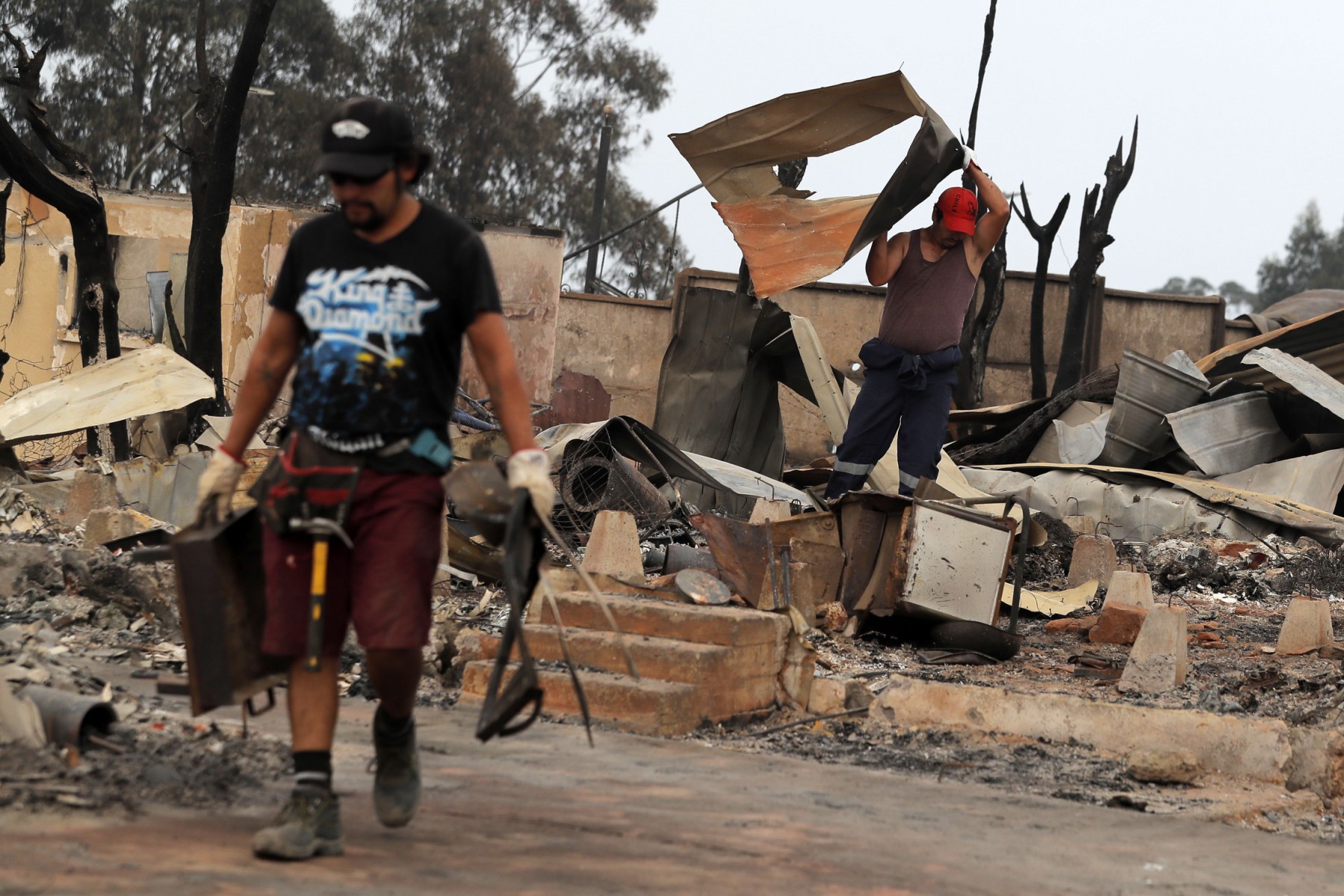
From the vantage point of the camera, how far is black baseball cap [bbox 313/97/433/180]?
299 centimetres

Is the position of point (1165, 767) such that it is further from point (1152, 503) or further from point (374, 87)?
point (374, 87)

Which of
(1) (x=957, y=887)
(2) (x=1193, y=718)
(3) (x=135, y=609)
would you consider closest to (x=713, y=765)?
(1) (x=957, y=887)

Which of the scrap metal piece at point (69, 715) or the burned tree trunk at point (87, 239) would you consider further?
the burned tree trunk at point (87, 239)

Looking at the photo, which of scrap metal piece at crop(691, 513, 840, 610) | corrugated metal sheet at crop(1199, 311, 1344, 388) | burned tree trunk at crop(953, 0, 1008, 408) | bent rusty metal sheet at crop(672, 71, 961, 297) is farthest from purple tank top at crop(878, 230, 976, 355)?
burned tree trunk at crop(953, 0, 1008, 408)

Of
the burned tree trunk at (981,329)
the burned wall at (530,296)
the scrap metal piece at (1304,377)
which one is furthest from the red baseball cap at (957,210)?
the burned wall at (530,296)

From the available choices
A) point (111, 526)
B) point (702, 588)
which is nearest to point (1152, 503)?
point (702, 588)

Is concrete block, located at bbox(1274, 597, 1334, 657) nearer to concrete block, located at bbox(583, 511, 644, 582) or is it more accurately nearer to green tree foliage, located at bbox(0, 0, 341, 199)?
concrete block, located at bbox(583, 511, 644, 582)

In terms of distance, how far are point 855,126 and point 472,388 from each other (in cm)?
1352

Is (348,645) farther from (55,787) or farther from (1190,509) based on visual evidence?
(1190,509)

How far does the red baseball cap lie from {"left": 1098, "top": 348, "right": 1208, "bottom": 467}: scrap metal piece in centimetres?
630

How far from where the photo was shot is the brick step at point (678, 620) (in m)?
5.12

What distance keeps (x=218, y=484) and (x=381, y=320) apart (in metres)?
0.58

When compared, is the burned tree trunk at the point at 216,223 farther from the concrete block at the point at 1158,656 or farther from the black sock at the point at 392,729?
the black sock at the point at 392,729

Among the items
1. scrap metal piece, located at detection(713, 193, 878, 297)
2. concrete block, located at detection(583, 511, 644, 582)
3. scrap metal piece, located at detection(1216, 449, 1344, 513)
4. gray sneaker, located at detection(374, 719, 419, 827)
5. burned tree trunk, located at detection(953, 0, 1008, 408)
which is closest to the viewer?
gray sneaker, located at detection(374, 719, 419, 827)
